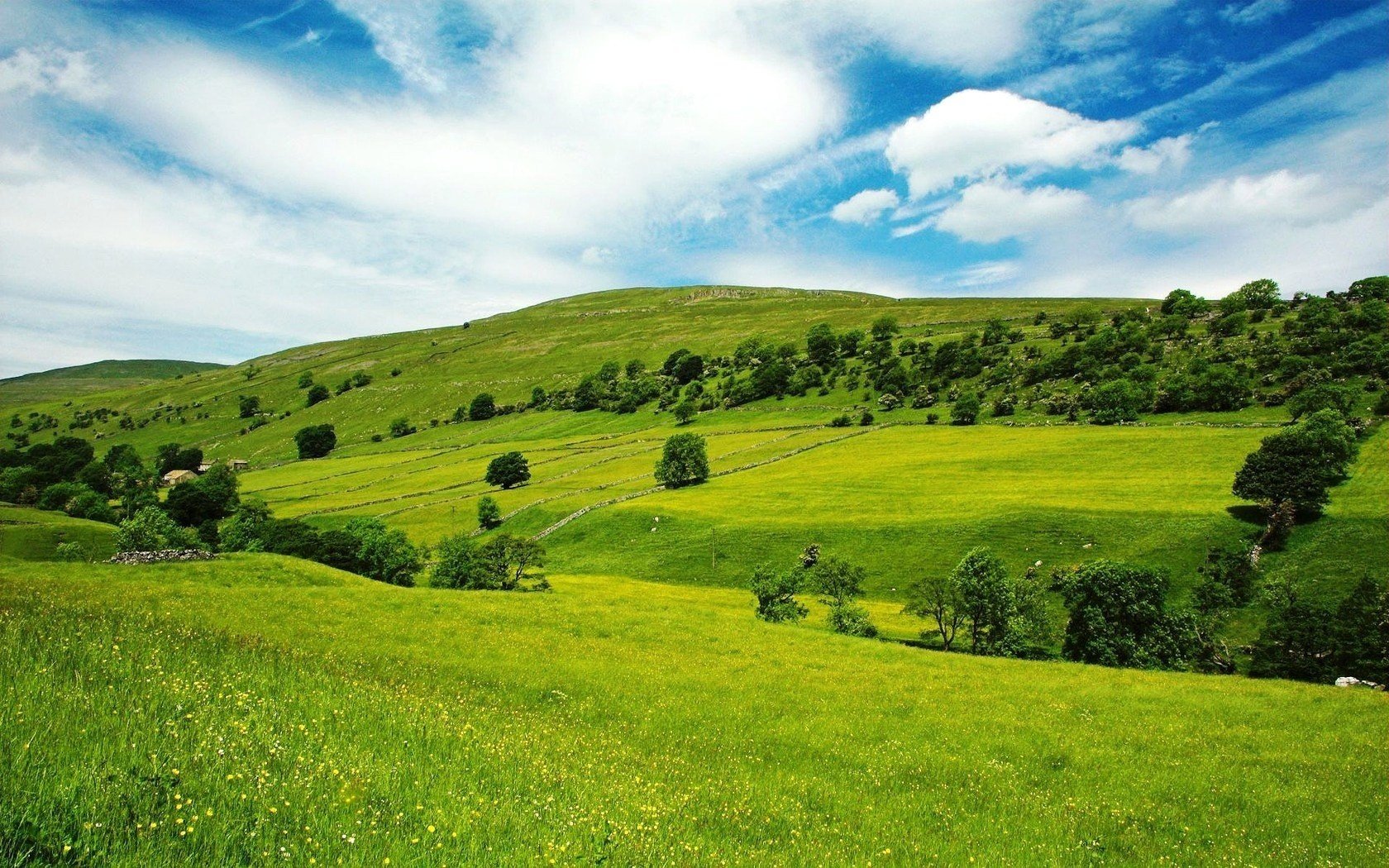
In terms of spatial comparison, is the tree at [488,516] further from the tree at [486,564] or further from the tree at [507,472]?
the tree at [486,564]

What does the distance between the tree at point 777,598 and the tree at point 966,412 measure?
3669 inches

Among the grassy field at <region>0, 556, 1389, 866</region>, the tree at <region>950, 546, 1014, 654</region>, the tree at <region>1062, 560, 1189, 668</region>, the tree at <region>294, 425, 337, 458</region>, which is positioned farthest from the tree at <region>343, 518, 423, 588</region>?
the tree at <region>294, 425, 337, 458</region>

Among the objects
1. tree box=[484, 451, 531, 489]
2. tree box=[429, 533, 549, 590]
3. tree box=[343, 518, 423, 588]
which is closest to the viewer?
tree box=[429, 533, 549, 590]

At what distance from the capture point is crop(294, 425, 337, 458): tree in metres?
185

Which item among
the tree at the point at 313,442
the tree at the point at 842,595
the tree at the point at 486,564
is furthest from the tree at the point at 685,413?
the tree at the point at 842,595

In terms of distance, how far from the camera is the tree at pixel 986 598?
47.4 m

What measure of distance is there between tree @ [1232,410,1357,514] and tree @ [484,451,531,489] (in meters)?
114

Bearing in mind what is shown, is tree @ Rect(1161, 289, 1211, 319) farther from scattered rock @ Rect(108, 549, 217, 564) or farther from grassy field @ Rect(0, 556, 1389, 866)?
scattered rock @ Rect(108, 549, 217, 564)

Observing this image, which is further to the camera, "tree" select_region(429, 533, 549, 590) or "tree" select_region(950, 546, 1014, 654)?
"tree" select_region(429, 533, 549, 590)

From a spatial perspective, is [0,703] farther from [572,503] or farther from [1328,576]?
[572,503]

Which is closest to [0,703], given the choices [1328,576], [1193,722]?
[1193,722]

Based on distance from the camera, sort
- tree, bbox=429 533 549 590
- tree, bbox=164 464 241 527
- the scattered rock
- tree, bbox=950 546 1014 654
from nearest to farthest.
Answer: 1. the scattered rock
2. tree, bbox=950 546 1014 654
3. tree, bbox=429 533 549 590
4. tree, bbox=164 464 241 527

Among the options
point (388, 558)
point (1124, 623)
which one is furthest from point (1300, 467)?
point (388, 558)

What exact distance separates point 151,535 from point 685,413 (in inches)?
4583
